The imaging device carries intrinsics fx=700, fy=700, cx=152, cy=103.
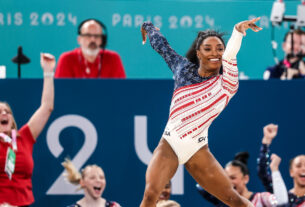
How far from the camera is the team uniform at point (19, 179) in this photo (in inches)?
224

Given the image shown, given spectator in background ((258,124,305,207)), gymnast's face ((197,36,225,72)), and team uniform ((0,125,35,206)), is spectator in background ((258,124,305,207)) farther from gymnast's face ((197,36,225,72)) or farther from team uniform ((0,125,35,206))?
team uniform ((0,125,35,206))

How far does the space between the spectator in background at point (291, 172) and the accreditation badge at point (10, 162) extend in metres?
2.11

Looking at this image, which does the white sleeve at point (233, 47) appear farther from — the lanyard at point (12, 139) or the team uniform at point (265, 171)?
the lanyard at point (12, 139)

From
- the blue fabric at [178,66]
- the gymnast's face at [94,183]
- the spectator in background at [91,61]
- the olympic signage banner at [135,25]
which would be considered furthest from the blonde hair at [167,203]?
the olympic signage banner at [135,25]

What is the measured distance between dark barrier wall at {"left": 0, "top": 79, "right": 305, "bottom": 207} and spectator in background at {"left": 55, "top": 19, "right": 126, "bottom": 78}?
1.44 feet

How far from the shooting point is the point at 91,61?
6727 millimetres

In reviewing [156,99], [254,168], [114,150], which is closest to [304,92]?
[254,168]

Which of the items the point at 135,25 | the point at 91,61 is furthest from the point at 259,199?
the point at 135,25

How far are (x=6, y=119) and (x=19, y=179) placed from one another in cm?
51

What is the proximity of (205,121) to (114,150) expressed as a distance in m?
1.82

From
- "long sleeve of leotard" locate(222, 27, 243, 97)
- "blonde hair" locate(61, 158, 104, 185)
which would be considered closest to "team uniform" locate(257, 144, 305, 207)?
"blonde hair" locate(61, 158, 104, 185)

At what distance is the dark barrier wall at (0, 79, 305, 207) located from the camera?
625cm

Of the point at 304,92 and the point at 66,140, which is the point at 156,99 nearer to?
the point at 66,140

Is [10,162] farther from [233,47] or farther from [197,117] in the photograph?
[233,47]
